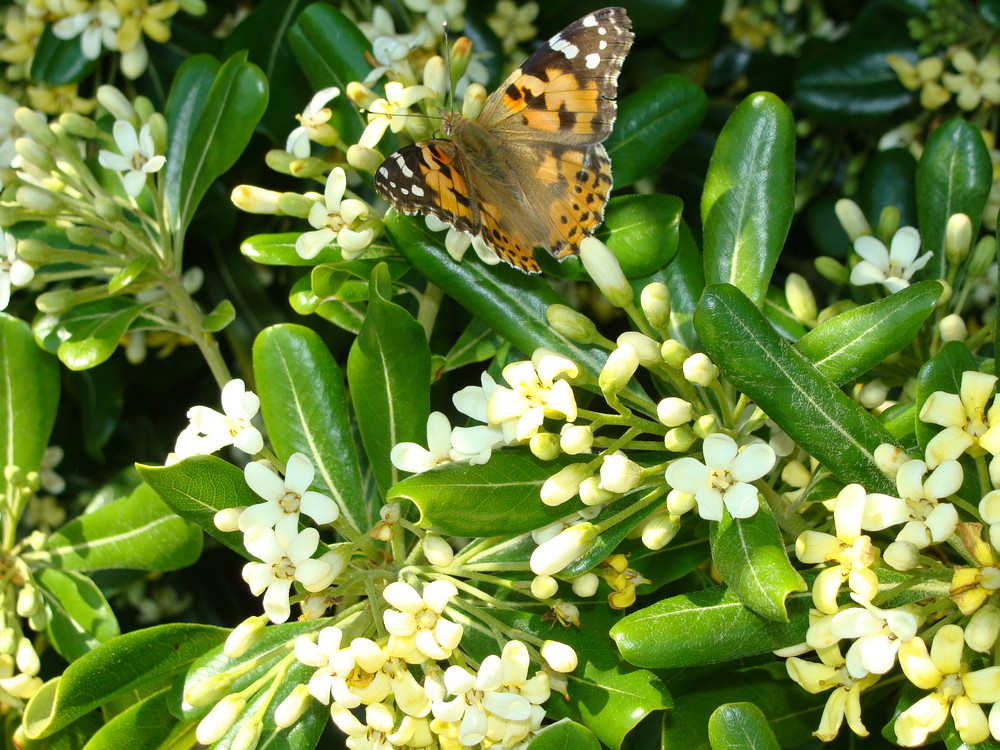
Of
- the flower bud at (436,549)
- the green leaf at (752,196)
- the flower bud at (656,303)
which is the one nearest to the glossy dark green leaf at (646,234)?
Answer: the green leaf at (752,196)

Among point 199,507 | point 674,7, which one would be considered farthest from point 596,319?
point 199,507

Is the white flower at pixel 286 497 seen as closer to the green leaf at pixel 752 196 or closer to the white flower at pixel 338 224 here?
the white flower at pixel 338 224

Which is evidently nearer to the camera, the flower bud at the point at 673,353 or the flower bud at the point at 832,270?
the flower bud at the point at 673,353

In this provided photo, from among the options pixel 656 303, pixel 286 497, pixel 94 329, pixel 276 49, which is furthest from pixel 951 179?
pixel 94 329

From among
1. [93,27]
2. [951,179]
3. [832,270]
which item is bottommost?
[832,270]

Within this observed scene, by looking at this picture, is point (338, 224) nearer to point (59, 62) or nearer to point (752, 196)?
point (752, 196)

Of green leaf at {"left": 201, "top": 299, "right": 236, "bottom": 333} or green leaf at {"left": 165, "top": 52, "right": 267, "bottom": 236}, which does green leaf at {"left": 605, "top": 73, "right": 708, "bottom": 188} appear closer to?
green leaf at {"left": 165, "top": 52, "right": 267, "bottom": 236}

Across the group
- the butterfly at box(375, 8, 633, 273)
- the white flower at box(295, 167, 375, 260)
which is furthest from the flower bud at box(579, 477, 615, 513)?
the white flower at box(295, 167, 375, 260)
